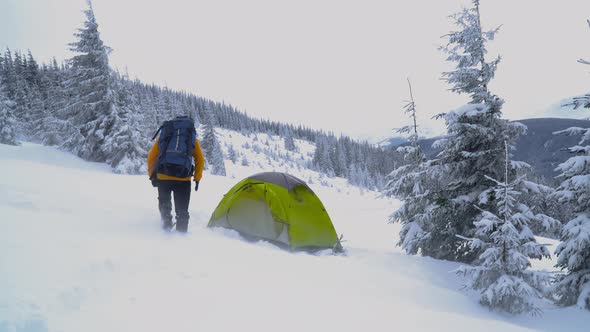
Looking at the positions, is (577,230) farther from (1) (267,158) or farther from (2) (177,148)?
(1) (267,158)

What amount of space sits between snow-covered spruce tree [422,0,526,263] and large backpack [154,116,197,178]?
519 cm

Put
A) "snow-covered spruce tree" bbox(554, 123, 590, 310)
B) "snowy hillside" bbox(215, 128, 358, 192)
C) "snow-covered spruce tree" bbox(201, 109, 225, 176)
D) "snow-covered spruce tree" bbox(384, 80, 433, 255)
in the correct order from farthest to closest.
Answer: "snowy hillside" bbox(215, 128, 358, 192) < "snow-covered spruce tree" bbox(201, 109, 225, 176) < "snow-covered spruce tree" bbox(384, 80, 433, 255) < "snow-covered spruce tree" bbox(554, 123, 590, 310)

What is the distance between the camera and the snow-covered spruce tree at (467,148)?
6.68 m

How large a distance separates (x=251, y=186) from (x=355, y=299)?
389cm

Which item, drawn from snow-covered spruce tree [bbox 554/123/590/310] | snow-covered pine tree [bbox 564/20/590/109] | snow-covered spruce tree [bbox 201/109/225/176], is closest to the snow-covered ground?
snow-covered spruce tree [bbox 554/123/590/310]

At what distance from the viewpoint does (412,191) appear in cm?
790

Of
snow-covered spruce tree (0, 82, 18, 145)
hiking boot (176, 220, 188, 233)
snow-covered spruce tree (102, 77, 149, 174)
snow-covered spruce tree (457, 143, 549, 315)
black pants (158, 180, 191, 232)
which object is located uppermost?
snow-covered spruce tree (0, 82, 18, 145)

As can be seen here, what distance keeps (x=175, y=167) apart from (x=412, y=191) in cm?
546

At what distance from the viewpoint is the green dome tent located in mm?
6430

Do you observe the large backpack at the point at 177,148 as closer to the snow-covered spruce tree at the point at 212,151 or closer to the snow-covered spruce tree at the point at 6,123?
the snow-covered spruce tree at the point at 212,151

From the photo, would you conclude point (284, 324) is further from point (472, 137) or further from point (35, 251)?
point (472, 137)

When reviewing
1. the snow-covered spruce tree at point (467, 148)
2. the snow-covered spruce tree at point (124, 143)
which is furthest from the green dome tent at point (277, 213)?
the snow-covered spruce tree at point (124, 143)

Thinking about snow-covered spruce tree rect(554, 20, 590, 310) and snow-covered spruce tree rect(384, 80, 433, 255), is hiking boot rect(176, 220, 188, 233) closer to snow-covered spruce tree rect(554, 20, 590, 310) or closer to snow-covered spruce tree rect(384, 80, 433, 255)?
snow-covered spruce tree rect(384, 80, 433, 255)

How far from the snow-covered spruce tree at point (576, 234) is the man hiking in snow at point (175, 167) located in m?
6.12
